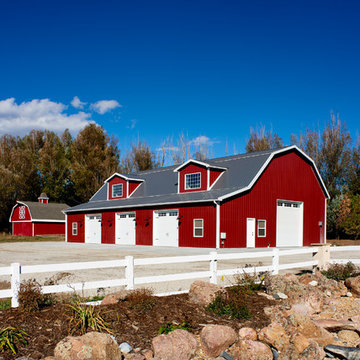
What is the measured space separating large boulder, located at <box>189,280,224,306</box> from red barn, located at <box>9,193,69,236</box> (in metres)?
45.2

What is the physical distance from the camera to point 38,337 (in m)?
5.50

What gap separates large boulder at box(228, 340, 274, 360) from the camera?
5543mm

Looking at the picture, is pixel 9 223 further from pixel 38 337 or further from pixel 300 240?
pixel 38 337

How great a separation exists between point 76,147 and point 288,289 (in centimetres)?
5657

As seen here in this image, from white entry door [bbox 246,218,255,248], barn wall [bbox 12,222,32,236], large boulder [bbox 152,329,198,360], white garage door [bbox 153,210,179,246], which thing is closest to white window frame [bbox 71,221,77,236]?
white garage door [bbox 153,210,179,246]

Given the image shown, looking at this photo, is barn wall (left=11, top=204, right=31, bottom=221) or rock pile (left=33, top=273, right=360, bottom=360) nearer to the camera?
rock pile (left=33, top=273, right=360, bottom=360)

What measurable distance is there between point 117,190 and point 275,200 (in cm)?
1417

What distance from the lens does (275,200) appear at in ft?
98.5

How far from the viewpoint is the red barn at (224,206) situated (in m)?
27.4

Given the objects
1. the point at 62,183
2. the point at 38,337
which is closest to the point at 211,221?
the point at 38,337

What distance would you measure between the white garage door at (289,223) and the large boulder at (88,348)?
2619 cm

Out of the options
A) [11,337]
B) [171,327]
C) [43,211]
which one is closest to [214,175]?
[171,327]

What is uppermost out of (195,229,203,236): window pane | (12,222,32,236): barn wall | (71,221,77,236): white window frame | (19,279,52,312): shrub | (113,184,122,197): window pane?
(113,184,122,197): window pane

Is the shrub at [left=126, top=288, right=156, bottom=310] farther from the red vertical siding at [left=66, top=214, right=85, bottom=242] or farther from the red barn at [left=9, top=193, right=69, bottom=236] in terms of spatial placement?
the red barn at [left=9, top=193, right=69, bottom=236]
